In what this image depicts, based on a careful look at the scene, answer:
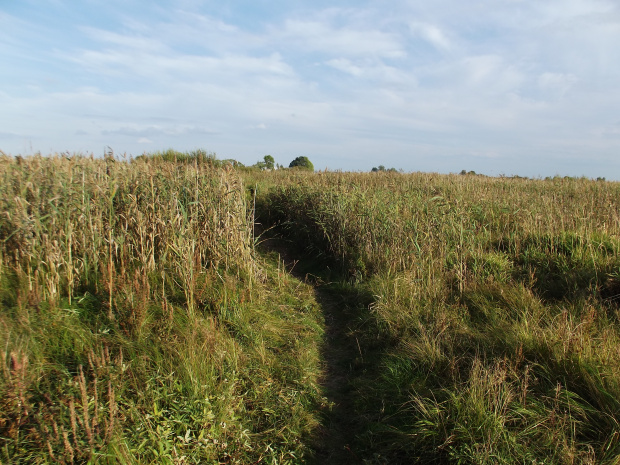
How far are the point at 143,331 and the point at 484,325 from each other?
3.59 m

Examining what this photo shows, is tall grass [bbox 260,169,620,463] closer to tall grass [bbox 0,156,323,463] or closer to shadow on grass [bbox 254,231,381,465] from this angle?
shadow on grass [bbox 254,231,381,465]

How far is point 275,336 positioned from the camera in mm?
4535

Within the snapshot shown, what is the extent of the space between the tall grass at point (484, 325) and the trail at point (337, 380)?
186 mm

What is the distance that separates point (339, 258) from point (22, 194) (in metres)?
4.90

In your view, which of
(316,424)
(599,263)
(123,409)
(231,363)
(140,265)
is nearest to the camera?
(123,409)

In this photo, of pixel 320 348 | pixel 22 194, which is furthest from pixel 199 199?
pixel 320 348

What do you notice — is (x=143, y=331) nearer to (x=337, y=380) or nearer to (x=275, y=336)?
(x=275, y=336)

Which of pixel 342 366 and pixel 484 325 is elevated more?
pixel 484 325

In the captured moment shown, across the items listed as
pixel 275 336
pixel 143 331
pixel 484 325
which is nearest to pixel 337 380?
pixel 275 336

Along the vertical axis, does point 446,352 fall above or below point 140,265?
below

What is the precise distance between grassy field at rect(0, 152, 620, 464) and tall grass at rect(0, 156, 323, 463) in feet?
0.07

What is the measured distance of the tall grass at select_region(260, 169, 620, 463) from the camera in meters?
2.71

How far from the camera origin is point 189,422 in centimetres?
290

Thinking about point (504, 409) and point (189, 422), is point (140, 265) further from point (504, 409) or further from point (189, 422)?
point (504, 409)
